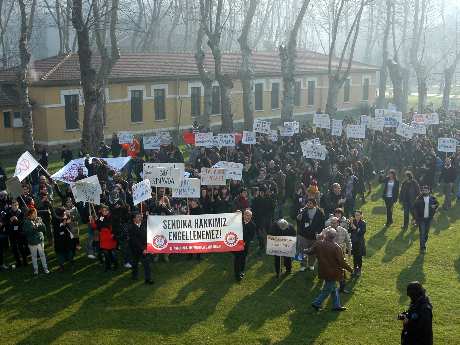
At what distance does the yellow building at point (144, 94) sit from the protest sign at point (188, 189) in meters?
17.2

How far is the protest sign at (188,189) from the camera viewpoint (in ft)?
49.8

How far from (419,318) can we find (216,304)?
15.6 ft

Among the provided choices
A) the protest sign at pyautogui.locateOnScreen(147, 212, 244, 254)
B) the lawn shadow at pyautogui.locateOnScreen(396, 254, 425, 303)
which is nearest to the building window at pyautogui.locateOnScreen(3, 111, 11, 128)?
the protest sign at pyautogui.locateOnScreen(147, 212, 244, 254)

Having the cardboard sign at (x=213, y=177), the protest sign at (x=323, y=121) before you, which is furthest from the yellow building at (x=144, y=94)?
the cardboard sign at (x=213, y=177)

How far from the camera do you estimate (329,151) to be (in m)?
21.4

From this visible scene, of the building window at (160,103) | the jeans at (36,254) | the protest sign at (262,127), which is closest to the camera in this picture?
the jeans at (36,254)

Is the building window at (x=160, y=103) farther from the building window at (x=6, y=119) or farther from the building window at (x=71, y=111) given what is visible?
the building window at (x=6, y=119)

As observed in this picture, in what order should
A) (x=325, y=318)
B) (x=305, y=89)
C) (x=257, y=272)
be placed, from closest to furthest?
(x=325, y=318) → (x=257, y=272) → (x=305, y=89)

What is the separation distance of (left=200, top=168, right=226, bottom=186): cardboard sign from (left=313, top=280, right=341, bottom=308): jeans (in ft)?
18.3

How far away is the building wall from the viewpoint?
3033 cm

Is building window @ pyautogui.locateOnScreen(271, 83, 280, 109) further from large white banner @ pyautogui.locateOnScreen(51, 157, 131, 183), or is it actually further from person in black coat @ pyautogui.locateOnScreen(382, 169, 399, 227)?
person in black coat @ pyautogui.locateOnScreen(382, 169, 399, 227)

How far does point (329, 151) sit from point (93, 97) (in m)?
8.71

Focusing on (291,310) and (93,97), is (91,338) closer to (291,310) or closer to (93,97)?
(291,310)

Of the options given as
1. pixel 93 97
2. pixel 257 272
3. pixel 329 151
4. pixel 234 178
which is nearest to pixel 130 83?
pixel 93 97
